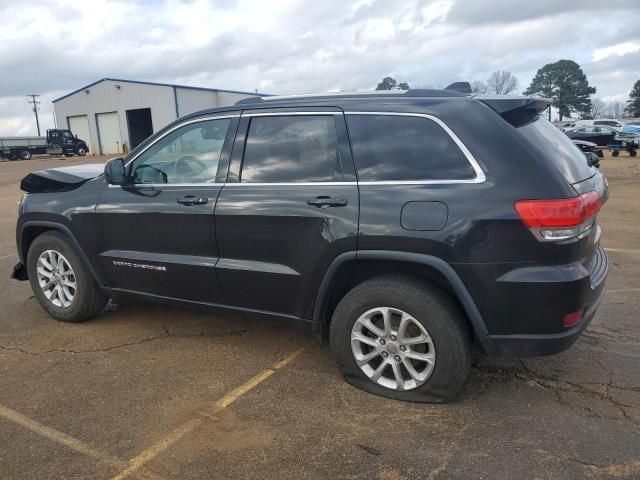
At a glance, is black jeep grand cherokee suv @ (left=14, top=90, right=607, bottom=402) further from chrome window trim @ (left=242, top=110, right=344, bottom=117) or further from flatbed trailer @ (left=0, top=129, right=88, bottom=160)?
flatbed trailer @ (left=0, top=129, right=88, bottom=160)

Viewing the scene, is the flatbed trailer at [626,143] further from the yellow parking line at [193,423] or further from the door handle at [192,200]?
the door handle at [192,200]

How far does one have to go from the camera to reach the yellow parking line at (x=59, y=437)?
288 centimetres

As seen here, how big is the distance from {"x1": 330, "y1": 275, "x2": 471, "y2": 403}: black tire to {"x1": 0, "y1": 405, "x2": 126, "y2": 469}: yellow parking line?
1446 mm

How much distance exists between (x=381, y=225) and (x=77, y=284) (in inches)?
112

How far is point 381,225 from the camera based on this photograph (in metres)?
3.17

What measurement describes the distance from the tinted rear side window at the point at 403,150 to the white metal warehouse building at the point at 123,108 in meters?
40.0

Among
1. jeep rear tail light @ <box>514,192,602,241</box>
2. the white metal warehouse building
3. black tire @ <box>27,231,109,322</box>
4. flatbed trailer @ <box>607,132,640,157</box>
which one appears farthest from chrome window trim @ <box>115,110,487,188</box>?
the white metal warehouse building

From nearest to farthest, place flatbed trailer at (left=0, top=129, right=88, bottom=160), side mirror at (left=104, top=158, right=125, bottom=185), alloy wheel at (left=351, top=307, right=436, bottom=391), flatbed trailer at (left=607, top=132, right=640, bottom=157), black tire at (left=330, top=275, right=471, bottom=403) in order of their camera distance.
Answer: black tire at (left=330, top=275, right=471, bottom=403)
alloy wheel at (left=351, top=307, right=436, bottom=391)
side mirror at (left=104, top=158, right=125, bottom=185)
flatbed trailer at (left=607, top=132, right=640, bottom=157)
flatbed trailer at (left=0, top=129, right=88, bottom=160)

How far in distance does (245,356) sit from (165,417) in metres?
0.93

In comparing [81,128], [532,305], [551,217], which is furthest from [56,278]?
[81,128]

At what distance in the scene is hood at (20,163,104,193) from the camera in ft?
15.1

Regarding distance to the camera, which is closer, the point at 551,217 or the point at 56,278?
the point at 551,217

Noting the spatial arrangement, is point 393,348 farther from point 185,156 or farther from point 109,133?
point 109,133

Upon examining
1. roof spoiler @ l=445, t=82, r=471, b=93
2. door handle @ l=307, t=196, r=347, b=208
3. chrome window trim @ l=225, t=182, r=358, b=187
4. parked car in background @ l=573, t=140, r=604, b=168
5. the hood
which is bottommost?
door handle @ l=307, t=196, r=347, b=208
